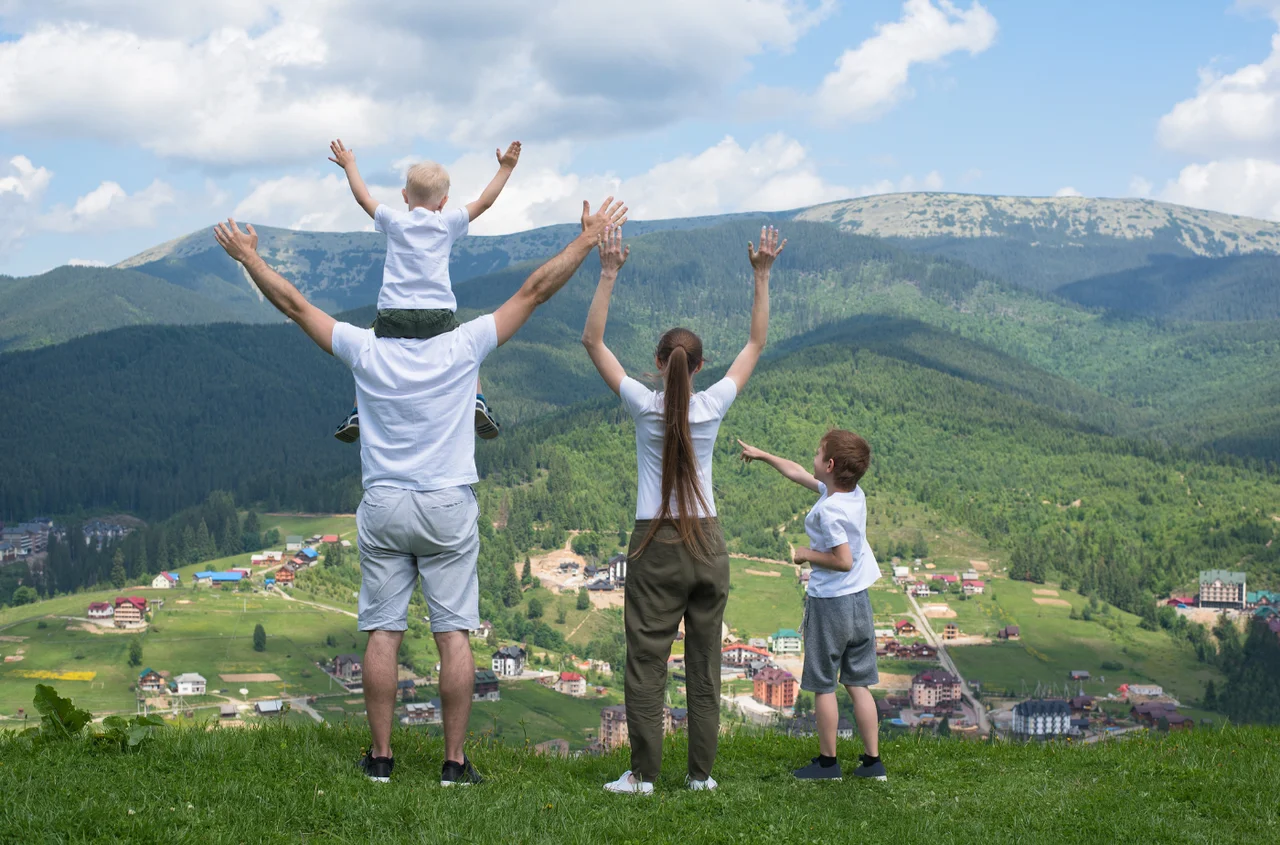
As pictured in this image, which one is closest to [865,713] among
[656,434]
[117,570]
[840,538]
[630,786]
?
[840,538]

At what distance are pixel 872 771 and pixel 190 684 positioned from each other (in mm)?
91581

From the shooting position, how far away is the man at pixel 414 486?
561cm

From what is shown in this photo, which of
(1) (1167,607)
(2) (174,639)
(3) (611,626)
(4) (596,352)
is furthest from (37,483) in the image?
(4) (596,352)

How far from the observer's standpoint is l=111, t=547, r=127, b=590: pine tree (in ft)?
427

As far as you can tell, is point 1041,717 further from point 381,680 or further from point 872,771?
point 381,680

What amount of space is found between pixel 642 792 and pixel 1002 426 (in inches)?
6673

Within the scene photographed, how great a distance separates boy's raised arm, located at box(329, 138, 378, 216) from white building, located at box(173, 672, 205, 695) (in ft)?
293

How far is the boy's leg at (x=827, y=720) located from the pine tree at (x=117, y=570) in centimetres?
13726

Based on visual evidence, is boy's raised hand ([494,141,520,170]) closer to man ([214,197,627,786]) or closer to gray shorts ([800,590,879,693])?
man ([214,197,627,786])

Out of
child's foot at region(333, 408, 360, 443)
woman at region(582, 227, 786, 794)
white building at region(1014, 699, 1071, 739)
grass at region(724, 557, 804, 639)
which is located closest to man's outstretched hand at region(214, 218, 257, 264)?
child's foot at region(333, 408, 360, 443)

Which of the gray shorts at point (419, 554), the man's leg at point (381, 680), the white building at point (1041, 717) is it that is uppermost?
the gray shorts at point (419, 554)

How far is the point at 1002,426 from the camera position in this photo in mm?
165625

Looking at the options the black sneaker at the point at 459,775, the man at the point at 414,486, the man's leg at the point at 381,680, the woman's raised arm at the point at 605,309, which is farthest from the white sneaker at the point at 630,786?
the woman's raised arm at the point at 605,309

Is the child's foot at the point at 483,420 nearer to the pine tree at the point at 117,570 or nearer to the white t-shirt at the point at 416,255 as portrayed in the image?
the white t-shirt at the point at 416,255
